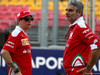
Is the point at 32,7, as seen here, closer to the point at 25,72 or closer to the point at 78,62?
the point at 25,72

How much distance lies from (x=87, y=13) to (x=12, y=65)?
322 cm

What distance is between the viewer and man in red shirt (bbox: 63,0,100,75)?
9.97ft

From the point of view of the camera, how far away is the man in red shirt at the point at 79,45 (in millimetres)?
3039

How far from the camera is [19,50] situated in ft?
13.3

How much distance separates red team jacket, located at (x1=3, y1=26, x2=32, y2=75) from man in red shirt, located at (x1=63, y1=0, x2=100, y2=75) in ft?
3.30

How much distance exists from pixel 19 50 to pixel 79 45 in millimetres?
1257

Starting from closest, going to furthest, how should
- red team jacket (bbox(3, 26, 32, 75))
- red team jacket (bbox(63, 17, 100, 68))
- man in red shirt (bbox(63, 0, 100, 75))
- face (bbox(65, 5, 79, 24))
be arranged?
1. man in red shirt (bbox(63, 0, 100, 75))
2. red team jacket (bbox(63, 17, 100, 68))
3. face (bbox(65, 5, 79, 24))
4. red team jacket (bbox(3, 26, 32, 75))

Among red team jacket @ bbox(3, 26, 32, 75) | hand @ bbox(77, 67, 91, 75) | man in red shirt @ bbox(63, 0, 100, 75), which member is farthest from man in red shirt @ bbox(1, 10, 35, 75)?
hand @ bbox(77, 67, 91, 75)

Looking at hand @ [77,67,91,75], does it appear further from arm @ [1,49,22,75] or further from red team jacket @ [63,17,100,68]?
arm @ [1,49,22,75]

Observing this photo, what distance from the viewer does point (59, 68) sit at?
243 inches

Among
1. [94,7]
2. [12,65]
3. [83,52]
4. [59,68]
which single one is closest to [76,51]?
[83,52]

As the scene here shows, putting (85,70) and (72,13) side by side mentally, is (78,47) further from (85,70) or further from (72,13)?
(72,13)

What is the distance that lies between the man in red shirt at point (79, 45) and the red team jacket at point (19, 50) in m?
1.01

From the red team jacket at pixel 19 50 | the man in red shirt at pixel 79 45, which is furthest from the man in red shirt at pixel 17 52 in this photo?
the man in red shirt at pixel 79 45
